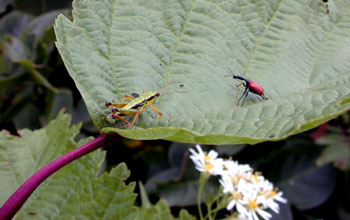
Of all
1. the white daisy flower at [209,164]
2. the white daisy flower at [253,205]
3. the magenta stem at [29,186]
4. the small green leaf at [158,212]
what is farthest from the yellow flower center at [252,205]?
the magenta stem at [29,186]

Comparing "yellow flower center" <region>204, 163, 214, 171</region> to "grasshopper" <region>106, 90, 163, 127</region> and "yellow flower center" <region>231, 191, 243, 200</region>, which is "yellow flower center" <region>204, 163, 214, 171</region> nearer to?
"yellow flower center" <region>231, 191, 243, 200</region>

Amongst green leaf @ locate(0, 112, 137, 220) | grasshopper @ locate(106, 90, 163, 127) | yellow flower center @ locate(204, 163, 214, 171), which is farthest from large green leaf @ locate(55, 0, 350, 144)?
yellow flower center @ locate(204, 163, 214, 171)

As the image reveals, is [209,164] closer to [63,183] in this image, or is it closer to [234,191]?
[234,191]

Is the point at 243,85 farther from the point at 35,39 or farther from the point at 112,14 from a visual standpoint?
the point at 35,39

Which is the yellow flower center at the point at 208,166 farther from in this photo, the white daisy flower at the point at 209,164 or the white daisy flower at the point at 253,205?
the white daisy flower at the point at 253,205

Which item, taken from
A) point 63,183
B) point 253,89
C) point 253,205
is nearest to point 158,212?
point 63,183

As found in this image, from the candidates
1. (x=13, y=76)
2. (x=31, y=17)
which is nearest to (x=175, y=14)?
(x=13, y=76)
